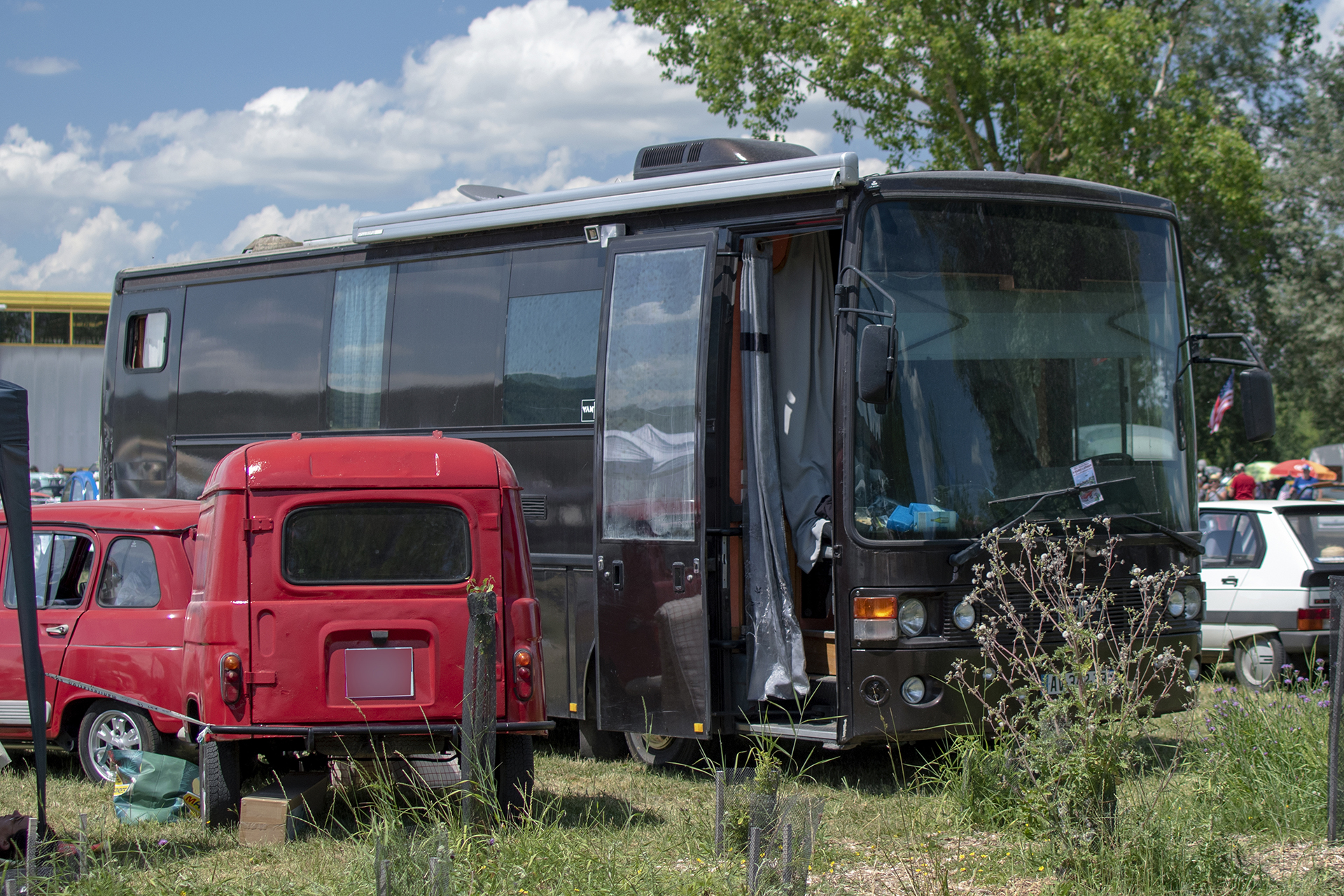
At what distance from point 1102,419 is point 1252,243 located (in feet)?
67.8

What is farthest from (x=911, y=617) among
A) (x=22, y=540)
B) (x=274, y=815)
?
(x=22, y=540)

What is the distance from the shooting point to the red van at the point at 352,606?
6.65 meters

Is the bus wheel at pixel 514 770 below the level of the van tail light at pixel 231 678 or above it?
below

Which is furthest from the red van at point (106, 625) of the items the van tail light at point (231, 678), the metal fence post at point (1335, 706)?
the metal fence post at point (1335, 706)

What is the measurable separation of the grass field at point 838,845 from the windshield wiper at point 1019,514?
1241mm

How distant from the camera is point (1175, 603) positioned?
26.4 feet

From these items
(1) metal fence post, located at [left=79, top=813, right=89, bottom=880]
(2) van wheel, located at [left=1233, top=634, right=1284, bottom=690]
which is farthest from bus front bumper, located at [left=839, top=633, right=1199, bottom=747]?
(2) van wheel, located at [left=1233, top=634, right=1284, bottom=690]

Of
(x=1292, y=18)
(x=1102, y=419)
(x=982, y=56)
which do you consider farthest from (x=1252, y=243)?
(x=1102, y=419)

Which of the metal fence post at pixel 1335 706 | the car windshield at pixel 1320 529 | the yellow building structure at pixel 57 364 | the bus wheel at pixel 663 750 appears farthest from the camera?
the yellow building structure at pixel 57 364

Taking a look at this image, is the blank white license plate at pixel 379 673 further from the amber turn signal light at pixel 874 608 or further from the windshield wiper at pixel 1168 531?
the windshield wiper at pixel 1168 531

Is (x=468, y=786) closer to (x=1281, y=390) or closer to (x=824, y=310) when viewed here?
(x=824, y=310)

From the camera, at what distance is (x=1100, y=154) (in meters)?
21.9

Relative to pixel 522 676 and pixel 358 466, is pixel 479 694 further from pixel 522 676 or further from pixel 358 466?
pixel 358 466

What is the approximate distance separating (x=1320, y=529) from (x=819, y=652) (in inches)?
238
